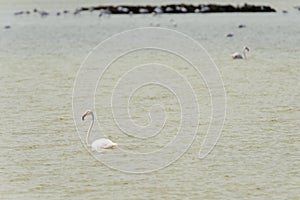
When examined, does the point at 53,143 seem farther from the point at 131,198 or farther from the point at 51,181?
the point at 131,198

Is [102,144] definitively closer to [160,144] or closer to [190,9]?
[160,144]

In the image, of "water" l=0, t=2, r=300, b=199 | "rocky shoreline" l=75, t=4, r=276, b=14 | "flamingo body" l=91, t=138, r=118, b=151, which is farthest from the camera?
"rocky shoreline" l=75, t=4, r=276, b=14

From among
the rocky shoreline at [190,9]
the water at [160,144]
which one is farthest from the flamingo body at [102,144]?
the rocky shoreline at [190,9]

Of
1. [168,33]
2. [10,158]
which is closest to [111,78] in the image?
[10,158]

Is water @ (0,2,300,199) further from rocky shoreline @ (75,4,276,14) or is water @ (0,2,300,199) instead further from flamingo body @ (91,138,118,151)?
Answer: rocky shoreline @ (75,4,276,14)

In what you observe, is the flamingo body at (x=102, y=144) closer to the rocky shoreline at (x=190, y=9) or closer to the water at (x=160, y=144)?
the water at (x=160, y=144)

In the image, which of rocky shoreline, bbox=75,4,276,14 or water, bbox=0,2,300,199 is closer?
water, bbox=0,2,300,199

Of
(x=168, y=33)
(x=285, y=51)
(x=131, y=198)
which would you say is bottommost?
(x=131, y=198)

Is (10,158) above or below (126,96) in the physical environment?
below

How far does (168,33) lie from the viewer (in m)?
46.1

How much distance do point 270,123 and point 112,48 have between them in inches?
806

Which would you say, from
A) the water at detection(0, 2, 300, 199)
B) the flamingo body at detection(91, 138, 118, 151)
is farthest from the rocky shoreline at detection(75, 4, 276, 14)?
the flamingo body at detection(91, 138, 118, 151)

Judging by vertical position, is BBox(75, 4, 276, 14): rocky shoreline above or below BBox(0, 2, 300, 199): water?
above

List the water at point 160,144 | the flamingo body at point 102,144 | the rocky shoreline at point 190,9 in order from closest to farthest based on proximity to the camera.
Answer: the water at point 160,144, the flamingo body at point 102,144, the rocky shoreline at point 190,9
